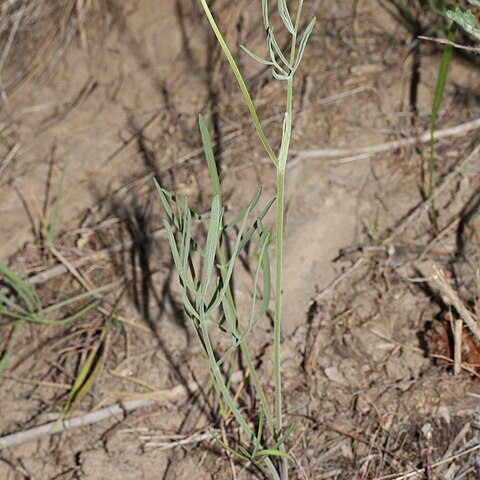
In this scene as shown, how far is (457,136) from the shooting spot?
6.97ft

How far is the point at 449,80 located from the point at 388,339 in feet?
2.90

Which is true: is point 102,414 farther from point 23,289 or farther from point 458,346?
point 458,346

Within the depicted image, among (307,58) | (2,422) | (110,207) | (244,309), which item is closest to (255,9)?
(307,58)

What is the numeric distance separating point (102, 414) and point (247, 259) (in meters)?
0.51

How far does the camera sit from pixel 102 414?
178 cm

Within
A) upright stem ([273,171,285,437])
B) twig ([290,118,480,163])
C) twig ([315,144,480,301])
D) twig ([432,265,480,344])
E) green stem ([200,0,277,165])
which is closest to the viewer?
green stem ([200,0,277,165])

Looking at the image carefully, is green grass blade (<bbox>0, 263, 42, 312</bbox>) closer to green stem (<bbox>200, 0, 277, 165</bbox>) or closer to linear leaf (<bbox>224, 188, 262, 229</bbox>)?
linear leaf (<bbox>224, 188, 262, 229</bbox>)

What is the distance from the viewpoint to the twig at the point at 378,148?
212 cm

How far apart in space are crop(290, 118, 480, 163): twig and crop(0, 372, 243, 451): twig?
68 cm

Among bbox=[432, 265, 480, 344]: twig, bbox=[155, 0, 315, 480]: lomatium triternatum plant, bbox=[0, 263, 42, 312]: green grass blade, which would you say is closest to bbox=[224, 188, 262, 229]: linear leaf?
bbox=[155, 0, 315, 480]: lomatium triternatum plant

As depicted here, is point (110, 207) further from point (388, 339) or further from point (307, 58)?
point (388, 339)

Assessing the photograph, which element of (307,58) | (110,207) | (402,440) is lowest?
(402,440)

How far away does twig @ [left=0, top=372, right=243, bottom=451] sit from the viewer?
175 centimetres

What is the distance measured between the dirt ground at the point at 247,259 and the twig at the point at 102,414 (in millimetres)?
13
